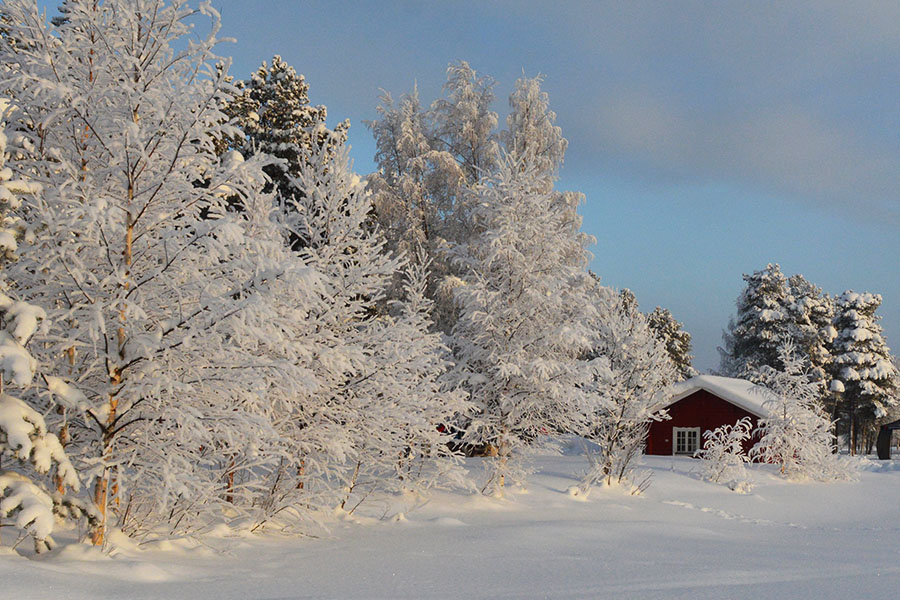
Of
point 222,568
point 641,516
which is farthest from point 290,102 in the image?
point 222,568

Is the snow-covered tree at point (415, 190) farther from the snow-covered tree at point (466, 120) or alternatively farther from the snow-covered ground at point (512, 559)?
the snow-covered ground at point (512, 559)

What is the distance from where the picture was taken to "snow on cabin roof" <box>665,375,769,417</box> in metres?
33.2

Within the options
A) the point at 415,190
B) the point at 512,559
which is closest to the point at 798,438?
the point at 415,190

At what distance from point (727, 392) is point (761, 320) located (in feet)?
63.9

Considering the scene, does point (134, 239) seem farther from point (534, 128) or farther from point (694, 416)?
point (694, 416)

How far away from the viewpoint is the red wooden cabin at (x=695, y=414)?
1369 inches

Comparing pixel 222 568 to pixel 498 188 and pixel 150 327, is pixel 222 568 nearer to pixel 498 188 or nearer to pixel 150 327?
pixel 150 327

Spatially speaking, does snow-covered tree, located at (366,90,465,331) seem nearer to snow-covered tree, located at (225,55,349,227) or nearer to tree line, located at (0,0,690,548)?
snow-covered tree, located at (225,55,349,227)

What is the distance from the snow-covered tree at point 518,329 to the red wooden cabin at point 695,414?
58.9 ft

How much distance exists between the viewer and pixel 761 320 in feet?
167

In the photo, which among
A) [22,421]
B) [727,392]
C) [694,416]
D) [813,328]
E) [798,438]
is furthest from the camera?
[813,328]

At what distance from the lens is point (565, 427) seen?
62.7 ft

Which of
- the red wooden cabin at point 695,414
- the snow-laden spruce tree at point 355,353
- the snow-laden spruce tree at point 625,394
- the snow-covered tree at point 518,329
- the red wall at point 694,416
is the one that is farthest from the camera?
the red wall at point 694,416

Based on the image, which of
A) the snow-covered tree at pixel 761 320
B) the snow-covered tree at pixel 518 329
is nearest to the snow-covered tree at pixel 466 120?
the snow-covered tree at pixel 518 329
